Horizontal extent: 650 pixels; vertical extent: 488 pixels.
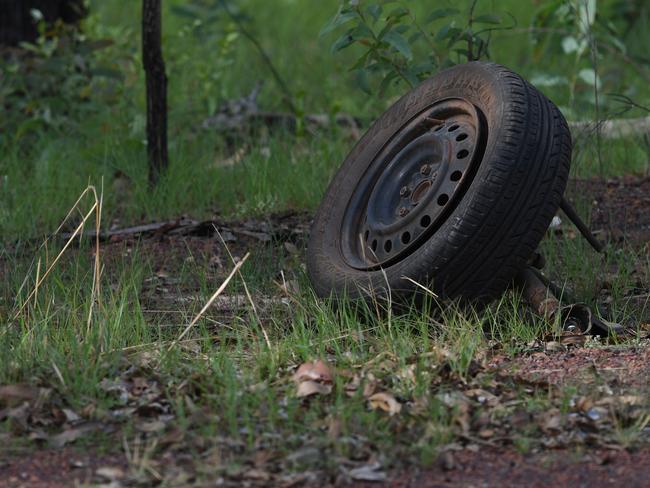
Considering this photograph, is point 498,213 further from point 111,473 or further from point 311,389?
point 111,473

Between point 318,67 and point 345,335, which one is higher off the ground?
point 318,67

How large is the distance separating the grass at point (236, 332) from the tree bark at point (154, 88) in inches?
4.9

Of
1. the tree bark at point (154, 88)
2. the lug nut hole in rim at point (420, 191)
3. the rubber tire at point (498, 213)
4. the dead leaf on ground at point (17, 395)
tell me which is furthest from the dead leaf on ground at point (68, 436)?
the tree bark at point (154, 88)

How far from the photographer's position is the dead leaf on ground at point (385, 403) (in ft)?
11.5

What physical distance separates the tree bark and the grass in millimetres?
123

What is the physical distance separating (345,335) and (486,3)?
24.3 feet

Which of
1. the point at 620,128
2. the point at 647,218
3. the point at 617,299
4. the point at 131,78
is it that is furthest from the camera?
the point at 131,78

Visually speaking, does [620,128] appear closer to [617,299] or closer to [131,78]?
[617,299]

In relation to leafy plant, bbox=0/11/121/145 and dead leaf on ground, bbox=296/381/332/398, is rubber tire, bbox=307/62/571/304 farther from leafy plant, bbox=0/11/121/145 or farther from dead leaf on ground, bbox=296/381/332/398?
leafy plant, bbox=0/11/121/145

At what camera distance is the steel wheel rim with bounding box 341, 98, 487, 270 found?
A: 14.6ft

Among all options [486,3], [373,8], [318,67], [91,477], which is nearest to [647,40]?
[486,3]

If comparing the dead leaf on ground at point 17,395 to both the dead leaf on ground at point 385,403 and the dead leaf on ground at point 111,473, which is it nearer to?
the dead leaf on ground at point 111,473

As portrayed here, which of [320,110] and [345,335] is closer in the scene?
[345,335]

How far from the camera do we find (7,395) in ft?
11.8
